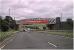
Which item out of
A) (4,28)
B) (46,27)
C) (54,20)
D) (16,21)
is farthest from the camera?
(46,27)

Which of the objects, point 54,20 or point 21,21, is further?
point 21,21

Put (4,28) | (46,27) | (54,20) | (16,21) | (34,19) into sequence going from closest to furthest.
→ (4,28), (54,20), (34,19), (16,21), (46,27)

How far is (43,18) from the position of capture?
13738 cm

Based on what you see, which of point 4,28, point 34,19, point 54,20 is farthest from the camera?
point 34,19

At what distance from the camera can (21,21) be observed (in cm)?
14588

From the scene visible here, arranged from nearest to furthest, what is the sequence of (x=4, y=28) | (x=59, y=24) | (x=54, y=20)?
(x=4, y=28)
(x=59, y=24)
(x=54, y=20)

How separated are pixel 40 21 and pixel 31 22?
17.4 feet

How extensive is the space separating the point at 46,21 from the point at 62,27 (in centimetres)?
2058

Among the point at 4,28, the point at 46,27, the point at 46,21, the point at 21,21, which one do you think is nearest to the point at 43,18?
the point at 46,21

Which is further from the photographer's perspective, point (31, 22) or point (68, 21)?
point (31, 22)

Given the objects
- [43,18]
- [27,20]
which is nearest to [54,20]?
[43,18]

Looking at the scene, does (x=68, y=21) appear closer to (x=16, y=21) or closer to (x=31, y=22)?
(x=31, y=22)

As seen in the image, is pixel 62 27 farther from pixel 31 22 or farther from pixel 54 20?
pixel 31 22

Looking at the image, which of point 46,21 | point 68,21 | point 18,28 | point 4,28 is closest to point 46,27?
point 18,28
